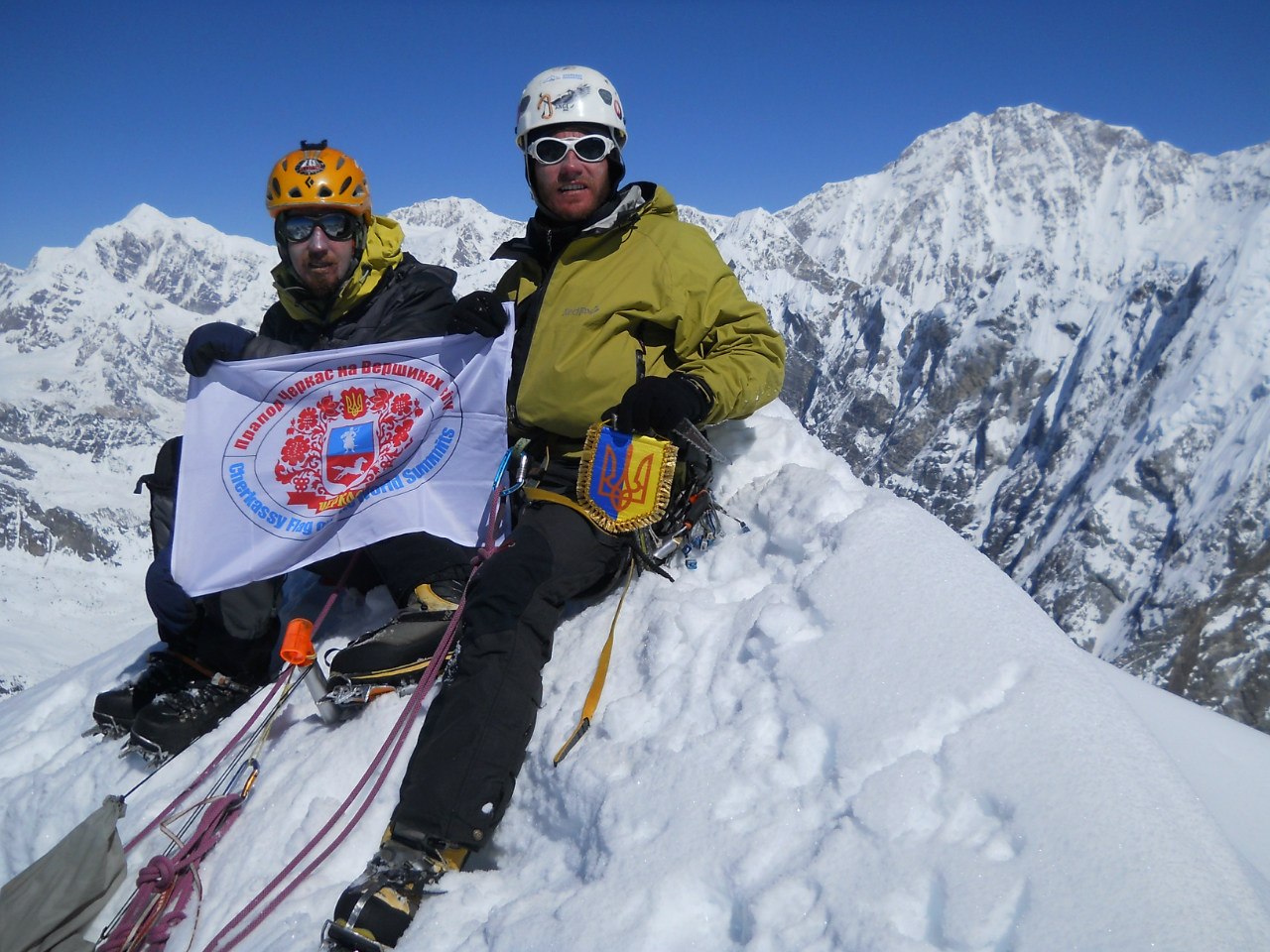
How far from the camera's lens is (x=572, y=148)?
555 centimetres

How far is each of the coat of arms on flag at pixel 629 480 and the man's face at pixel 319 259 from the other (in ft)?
8.14

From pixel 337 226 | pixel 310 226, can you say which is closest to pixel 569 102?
pixel 337 226

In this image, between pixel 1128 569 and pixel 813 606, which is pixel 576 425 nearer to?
pixel 813 606

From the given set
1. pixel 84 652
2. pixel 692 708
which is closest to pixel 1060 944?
pixel 692 708

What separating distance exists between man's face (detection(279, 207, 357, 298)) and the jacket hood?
0.18 ft

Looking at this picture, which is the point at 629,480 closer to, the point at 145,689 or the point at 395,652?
the point at 395,652

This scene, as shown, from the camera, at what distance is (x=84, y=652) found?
6078 inches

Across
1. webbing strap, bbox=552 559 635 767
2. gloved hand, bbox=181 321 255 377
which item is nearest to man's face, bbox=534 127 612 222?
gloved hand, bbox=181 321 255 377

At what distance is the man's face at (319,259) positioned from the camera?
226 inches

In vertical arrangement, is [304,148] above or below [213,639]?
above

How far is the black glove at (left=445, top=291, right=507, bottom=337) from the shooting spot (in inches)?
216

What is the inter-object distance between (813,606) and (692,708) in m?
0.75

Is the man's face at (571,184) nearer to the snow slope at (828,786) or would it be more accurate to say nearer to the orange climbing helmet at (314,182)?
the orange climbing helmet at (314,182)

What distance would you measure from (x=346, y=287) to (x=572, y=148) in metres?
1.85
